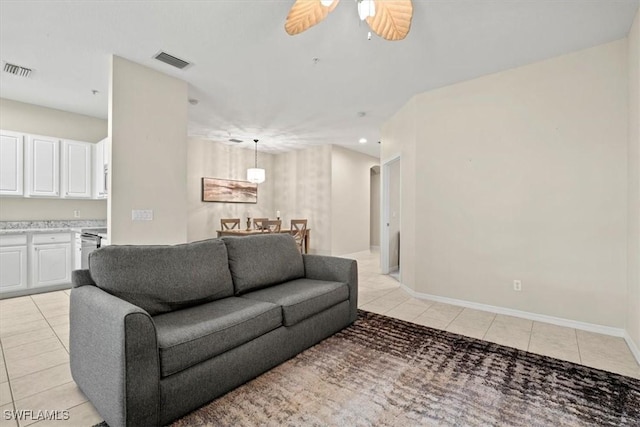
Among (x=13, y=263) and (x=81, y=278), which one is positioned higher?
(x=81, y=278)

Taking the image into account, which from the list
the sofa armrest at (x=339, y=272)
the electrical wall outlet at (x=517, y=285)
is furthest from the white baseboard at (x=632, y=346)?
the sofa armrest at (x=339, y=272)

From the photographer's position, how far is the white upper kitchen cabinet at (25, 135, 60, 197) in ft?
13.8

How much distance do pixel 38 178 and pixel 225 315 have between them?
170 inches

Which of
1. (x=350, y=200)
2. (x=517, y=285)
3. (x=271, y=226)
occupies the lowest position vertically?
(x=517, y=285)

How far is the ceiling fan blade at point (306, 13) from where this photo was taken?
6.39 ft

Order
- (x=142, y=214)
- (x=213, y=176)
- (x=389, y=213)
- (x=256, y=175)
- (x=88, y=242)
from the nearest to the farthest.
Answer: (x=142, y=214) < (x=88, y=242) < (x=389, y=213) < (x=256, y=175) < (x=213, y=176)

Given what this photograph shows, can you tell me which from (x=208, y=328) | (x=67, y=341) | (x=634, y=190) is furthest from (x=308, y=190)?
(x=208, y=328)

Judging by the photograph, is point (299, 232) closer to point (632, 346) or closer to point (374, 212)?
point (374, 212)

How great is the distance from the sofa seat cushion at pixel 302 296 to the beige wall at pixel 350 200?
4294mm

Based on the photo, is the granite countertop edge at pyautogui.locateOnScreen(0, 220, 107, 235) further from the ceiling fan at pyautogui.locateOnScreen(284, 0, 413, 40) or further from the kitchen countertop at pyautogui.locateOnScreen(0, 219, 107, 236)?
the ceiling fan at pyautogui.locateOnScreen(284, 0, 413, 40)

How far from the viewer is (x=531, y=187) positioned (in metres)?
3.22

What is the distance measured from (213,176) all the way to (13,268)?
12.3 ft

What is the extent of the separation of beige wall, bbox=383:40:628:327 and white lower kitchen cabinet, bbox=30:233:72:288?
4.97m

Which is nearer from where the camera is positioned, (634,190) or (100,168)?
(634,190)
